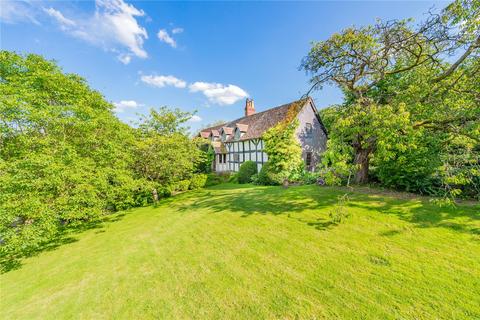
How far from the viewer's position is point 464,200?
7.00 metres

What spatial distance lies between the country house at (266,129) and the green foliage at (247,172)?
0.62 m

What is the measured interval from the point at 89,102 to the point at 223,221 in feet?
40.5

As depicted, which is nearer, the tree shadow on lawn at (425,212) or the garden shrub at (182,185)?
the tree shadow on lawn at (425,212)

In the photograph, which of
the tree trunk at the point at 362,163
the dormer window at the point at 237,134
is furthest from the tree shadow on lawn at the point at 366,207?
the dormer window at the point at 237,134

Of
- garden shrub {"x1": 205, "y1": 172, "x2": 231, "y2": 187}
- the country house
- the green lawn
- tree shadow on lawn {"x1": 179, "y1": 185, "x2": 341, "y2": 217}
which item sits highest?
the country house

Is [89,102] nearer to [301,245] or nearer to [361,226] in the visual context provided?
[301,245]

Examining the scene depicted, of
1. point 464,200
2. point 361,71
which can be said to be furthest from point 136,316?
point 361,71

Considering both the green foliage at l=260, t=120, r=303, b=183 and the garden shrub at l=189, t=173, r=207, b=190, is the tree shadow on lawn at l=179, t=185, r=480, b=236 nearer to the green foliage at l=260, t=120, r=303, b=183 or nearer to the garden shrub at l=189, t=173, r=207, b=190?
the green foliage at l=260, t=120, r=303, b=183

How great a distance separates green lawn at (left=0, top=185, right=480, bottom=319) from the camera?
349 cm

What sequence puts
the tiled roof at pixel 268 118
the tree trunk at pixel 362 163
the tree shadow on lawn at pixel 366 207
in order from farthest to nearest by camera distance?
1. the tiled roof at pixel 268 118
2. the tree trunk at pixel 362 163
3. the tree shadow on lawn at pixel 366 207

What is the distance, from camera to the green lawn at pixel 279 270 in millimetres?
3494

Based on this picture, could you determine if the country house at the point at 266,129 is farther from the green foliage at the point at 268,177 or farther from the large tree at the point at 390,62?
the large tree at the point at 390,62

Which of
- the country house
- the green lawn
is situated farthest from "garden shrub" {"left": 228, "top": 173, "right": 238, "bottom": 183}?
the green lawn

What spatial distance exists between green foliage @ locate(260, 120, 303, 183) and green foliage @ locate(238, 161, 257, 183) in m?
4.56
